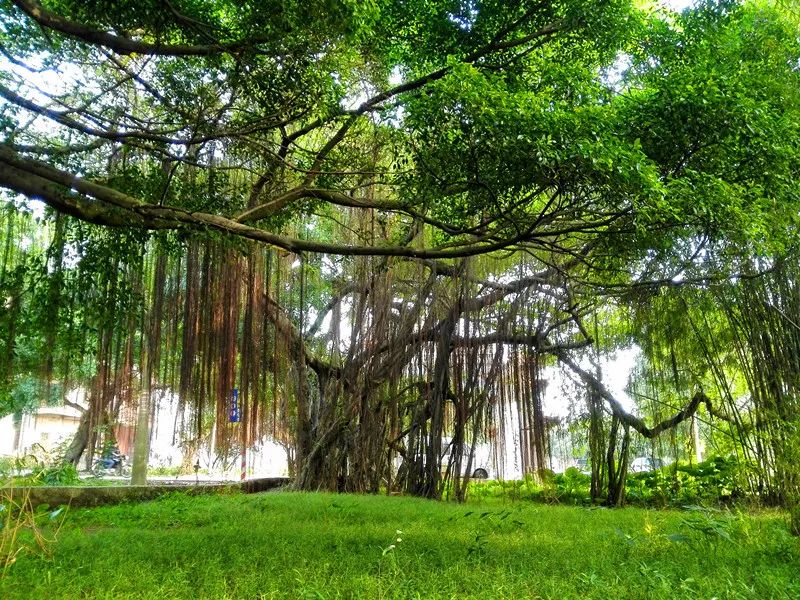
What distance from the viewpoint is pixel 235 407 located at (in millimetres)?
5836

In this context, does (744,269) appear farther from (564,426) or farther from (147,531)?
(147,531)

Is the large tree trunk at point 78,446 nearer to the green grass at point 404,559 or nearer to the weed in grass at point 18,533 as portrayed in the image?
the green grass at point 404,559

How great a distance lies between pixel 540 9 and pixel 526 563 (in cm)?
369

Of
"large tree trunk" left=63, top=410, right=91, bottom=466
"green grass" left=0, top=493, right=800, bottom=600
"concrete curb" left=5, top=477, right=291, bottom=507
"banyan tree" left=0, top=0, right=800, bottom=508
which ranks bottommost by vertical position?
"green grass" left=0, top=493, right=800, bottom=600

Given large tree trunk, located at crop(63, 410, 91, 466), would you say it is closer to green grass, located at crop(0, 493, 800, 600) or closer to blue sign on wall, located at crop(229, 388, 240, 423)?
blue sign on wall, located at crop(229, 388, 240, 423)

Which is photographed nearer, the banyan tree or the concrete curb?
the banyan tree

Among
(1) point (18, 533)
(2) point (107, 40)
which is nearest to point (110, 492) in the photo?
(1) point (18, 533)

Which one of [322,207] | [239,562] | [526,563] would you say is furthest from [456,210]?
[239,562]

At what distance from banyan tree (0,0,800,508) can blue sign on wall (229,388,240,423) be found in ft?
0.29

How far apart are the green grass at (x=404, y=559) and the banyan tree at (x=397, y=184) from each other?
169 centimetres

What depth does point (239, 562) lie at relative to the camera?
9.86ft

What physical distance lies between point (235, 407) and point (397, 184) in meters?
2.76

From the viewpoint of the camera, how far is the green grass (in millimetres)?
2488

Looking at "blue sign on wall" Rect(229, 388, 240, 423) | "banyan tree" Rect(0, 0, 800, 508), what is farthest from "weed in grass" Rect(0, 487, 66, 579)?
"blue sign on wall" Rect(229, 388, 240, 423)
